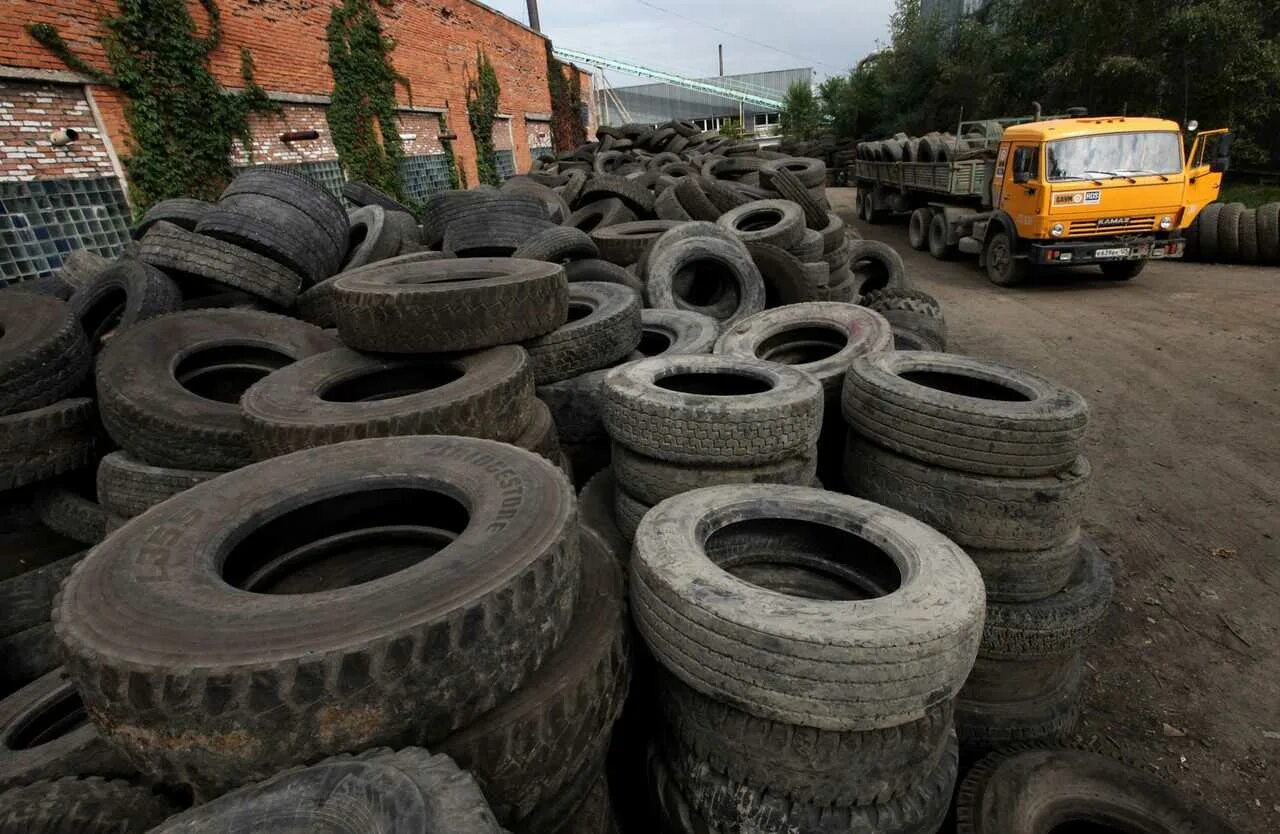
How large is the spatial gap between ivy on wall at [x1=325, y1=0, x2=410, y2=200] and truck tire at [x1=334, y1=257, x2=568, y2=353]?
471 inches

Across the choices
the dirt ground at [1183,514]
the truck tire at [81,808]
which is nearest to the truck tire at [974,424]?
the dirt ground at [1183,514]

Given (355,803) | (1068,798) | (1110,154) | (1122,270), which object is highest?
(1110,154)

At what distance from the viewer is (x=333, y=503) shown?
2396 mm

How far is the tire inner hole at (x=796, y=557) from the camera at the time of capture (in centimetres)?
250

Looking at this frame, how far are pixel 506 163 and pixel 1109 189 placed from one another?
18082 millimetres

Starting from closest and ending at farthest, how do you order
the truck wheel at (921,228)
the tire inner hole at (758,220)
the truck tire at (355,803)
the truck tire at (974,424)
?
1. the truck tire at (355,803)
2. the truck tire at (974,424)
3. the tire inner hole at (758,220)
4. the truck wheel at (921,228)

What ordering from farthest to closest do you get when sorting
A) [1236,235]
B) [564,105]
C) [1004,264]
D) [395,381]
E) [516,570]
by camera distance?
[564,105]
[1236,235]
[1004,264]
[395,381]
[516,570]

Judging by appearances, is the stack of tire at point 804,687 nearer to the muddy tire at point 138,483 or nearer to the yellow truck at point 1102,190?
the muddy tire at point 138,483

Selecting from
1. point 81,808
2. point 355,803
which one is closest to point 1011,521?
point 355,803

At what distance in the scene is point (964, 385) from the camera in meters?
3.62

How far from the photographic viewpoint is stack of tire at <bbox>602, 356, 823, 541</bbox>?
272 centimetres

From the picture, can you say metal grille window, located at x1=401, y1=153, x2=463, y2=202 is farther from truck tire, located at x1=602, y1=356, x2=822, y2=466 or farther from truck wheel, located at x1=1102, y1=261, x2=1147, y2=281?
truck wheel, located at x1=1102, y1=261, x2=1147, y2=281

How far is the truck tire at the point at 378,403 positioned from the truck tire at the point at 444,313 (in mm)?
153

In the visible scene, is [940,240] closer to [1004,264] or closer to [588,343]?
[1004,264]
